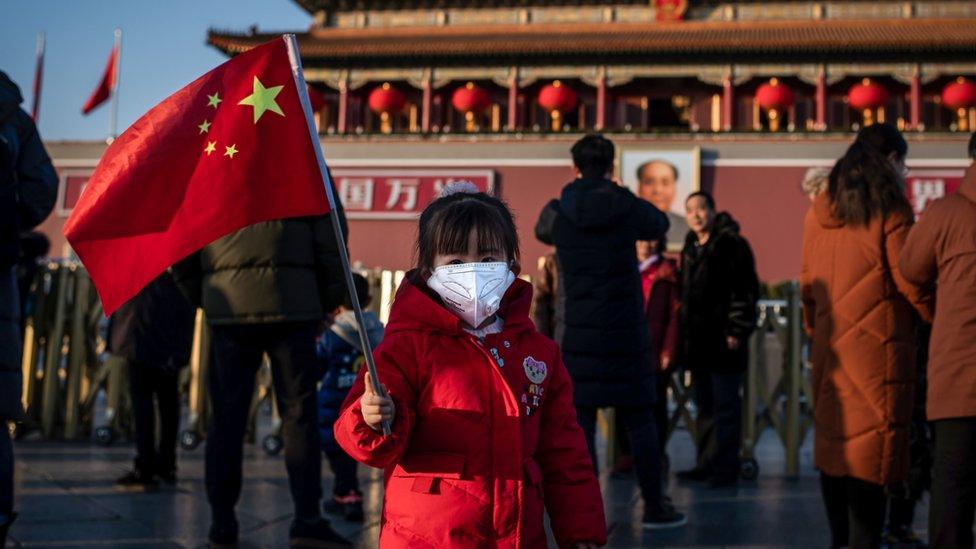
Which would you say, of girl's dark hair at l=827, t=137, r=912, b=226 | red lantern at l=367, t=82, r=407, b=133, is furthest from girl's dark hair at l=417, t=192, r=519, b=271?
red lantern at l=367, t=82, r=407, b=133

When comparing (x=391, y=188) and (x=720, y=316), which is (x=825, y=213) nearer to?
(x=720, y=316)

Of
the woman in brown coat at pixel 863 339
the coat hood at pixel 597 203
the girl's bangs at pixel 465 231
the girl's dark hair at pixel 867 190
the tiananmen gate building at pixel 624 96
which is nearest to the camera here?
the girl's bangs at pixel 465 231

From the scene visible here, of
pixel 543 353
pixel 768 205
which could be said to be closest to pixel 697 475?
pixel 543 353

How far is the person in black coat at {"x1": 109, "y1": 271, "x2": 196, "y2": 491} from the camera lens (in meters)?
5.10

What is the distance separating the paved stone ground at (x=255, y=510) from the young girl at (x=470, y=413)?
2036mm

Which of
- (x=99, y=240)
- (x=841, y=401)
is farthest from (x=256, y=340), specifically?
(x=841, y=401)

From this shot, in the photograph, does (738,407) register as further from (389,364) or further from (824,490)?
(389,364)

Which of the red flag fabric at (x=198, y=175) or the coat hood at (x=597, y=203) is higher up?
the coat hood at (x=597, y=203)

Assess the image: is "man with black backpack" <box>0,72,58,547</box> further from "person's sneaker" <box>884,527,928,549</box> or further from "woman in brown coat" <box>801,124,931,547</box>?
"person's sneaker" <box>884,527,928,549</box>

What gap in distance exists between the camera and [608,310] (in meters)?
4.33

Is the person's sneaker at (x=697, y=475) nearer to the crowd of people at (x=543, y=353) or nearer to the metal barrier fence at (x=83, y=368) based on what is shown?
the crowd of people at (x=543, y=353)

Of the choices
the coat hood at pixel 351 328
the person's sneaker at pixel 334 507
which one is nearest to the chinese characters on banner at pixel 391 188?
the coat hood at pixel 351 328

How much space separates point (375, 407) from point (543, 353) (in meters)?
0.47

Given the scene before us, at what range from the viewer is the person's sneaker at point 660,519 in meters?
4.35
